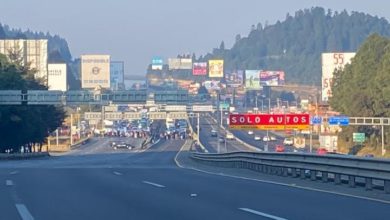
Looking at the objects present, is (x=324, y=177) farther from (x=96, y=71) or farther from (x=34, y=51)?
(x=96, y=71)

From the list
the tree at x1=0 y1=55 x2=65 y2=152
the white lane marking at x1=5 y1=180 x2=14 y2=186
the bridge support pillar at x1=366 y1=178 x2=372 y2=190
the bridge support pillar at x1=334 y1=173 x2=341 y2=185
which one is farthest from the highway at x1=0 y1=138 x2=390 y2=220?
the tree at x1=0 y1=55 x2=65 y2=152

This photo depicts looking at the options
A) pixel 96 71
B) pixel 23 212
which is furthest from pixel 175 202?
pixel 96 71

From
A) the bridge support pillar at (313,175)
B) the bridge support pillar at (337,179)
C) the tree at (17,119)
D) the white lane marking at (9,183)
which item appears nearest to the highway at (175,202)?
the white lane marking at (9,183)

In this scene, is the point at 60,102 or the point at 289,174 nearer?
the point at 289,174

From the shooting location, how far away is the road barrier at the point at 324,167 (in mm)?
23953

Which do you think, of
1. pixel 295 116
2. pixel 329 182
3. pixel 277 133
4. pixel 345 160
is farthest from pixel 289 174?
pixel 277 133

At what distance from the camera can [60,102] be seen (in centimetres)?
9319

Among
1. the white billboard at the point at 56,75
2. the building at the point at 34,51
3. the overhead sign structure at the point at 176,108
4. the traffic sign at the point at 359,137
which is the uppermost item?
the building at the point at 34,51

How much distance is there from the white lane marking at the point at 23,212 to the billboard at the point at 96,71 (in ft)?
451

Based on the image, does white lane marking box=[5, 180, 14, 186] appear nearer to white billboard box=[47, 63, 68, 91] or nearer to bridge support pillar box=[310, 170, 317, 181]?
bridge support pillar box=[310, 170, 317, 181]

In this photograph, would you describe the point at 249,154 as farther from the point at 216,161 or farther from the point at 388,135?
the point at 388,135

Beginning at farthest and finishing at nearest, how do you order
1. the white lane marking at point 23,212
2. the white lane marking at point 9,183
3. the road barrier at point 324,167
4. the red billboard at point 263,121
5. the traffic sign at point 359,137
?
the traffic sign at point 359,137 < the red billboard at point 263,121 < the white lane marking at point 9,183 < the road barrier at point 324,167 < the white lane marking at point 23,212

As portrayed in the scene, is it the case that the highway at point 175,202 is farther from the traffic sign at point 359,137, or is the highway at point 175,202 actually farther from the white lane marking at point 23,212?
the traffic sign at point 359,137

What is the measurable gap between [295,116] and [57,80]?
80275mm
